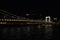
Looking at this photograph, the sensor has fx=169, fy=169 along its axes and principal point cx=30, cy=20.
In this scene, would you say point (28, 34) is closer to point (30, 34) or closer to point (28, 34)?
point (28, 34)

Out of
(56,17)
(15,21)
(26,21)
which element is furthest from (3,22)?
(56,17)

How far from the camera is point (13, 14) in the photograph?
45625mm

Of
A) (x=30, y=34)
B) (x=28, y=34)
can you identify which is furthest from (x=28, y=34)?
(x=30, y=34)

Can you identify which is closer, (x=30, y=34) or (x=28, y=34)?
(x=30, y=34)

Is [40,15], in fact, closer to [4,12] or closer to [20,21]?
[4,12]

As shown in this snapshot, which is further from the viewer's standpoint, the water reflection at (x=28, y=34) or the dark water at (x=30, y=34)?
the water reflection at (x=28, y=34)

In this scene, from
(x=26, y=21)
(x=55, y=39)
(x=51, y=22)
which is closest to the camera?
(x=55, y=39)

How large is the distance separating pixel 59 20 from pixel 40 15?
5.83 metres

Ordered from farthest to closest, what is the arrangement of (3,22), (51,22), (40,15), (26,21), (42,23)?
(40,15)
(51,22)
(42,23)
(26,21)
(3,22)

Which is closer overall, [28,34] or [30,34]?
[30,34]

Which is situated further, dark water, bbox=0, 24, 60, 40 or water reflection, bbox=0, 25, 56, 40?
water reflection, bbox=0, 25, 56, 40

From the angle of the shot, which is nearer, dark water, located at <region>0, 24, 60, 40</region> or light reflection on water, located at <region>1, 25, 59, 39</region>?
dark water, located at <region>0, 24, 60, 40</region>

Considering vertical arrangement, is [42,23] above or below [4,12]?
below

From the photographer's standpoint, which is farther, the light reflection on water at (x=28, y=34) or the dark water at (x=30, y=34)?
the light reflection on water at (x=28, y=34)
